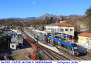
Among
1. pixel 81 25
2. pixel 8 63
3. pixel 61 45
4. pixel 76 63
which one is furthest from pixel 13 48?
pixel 81 25

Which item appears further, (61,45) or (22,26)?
(22,26)

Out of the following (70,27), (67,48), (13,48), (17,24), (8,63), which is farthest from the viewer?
(17,24)

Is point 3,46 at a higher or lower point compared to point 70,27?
lower

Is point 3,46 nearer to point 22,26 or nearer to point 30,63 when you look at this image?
point 30,63

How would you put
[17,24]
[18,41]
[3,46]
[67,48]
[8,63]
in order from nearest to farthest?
1. [8,63]
2. [67,48]
3. [3,46]
4. [18,41]
5. [17,24]

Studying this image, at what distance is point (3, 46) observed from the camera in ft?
64.7

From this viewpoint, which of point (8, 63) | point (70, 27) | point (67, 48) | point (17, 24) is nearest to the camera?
point (8, 63)

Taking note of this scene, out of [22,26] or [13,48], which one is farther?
[22,26]

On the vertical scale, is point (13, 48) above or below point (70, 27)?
below

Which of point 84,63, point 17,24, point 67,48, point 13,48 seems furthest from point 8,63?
point 17,24

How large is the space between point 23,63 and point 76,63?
10.5 feet

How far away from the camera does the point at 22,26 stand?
3083 inches

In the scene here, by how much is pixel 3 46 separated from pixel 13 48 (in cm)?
267

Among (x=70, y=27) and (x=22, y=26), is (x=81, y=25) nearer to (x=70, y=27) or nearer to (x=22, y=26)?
(x=70, y=27)
